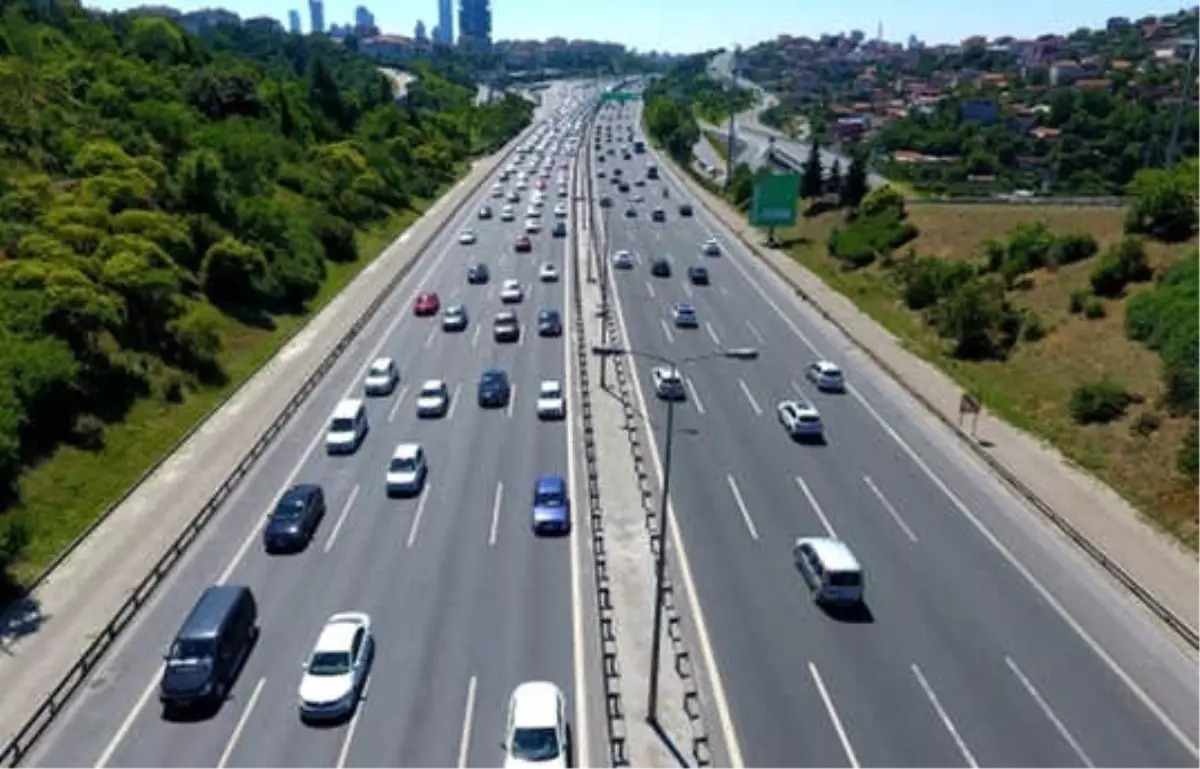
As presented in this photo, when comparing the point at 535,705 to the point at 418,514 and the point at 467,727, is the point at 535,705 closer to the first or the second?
the point at 467,727

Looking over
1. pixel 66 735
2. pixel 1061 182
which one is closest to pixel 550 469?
pixel 66 735

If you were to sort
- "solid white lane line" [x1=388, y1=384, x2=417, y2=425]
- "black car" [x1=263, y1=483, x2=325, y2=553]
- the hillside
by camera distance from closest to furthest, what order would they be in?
"black car" [x1=263, y1=483, x2=325, y2=553]
the hillside
"solid white lane line" [x1=388, y1=384, x2=417, y2=425]

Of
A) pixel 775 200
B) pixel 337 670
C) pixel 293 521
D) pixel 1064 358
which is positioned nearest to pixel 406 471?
pixel 293 521

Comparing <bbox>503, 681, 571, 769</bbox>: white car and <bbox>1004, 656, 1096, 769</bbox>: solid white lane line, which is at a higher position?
<bbox>503, 681, 571, 769</bbox>: white car

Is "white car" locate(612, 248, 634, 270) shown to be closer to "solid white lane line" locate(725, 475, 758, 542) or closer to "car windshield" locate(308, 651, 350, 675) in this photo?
"solid white lane line" locate(725, 475, 758, 542)

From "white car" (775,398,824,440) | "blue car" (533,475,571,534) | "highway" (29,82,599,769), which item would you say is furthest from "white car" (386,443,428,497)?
"white car" (775,398,824,440)

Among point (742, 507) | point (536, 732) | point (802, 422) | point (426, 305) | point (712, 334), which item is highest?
point (536, 732)

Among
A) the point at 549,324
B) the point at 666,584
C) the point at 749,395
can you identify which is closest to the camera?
the point at 666,584

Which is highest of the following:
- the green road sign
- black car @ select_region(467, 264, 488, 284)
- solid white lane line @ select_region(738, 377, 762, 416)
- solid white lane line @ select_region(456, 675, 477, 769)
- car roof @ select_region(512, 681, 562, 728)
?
the green road sign
